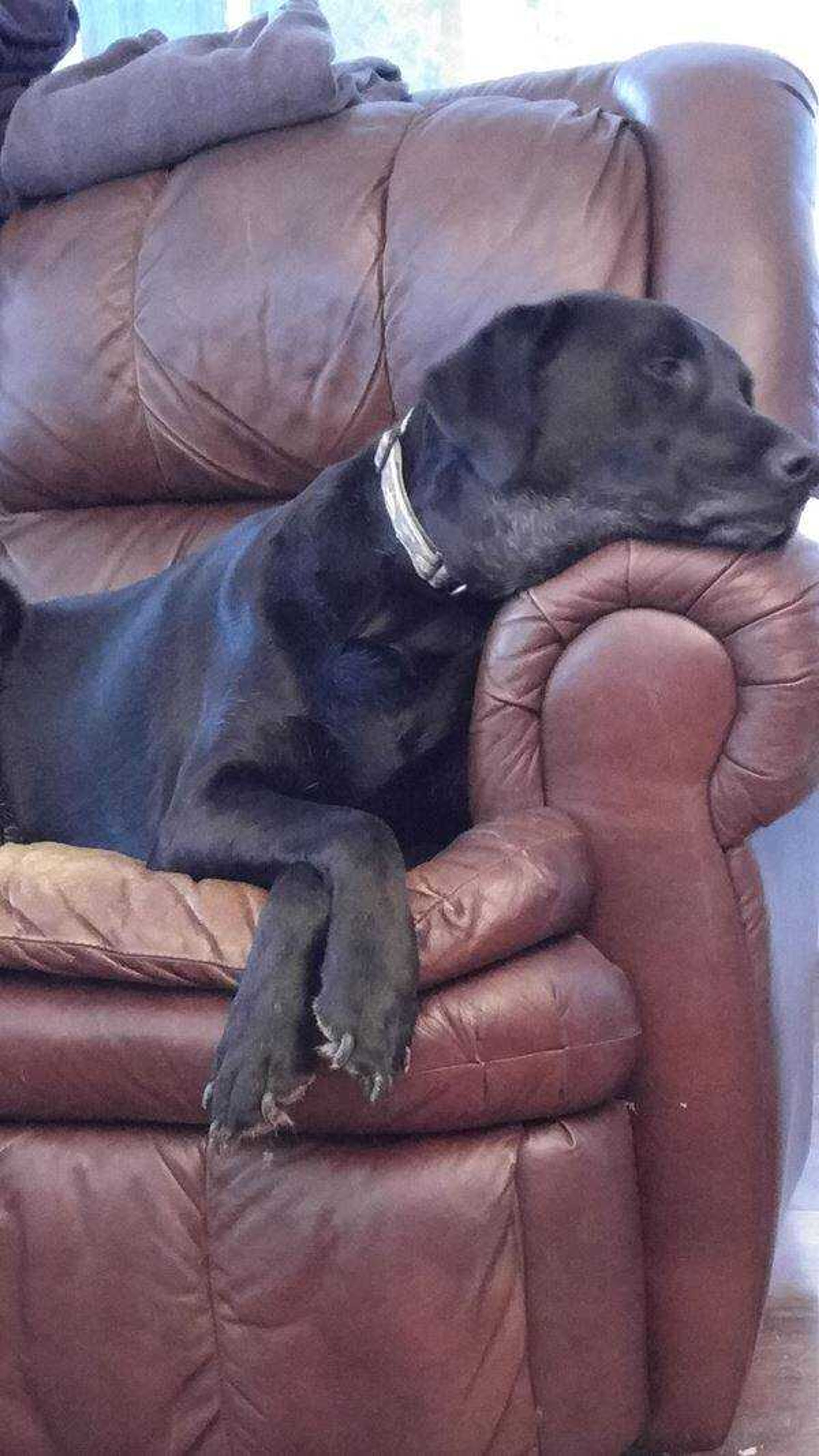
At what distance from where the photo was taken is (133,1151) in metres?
1.30

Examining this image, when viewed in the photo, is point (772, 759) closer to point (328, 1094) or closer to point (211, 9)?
point (328, 1094)

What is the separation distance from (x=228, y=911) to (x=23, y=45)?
1.81 metres

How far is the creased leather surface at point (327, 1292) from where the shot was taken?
123 cm

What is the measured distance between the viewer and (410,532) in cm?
147

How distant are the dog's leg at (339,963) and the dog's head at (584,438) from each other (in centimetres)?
33

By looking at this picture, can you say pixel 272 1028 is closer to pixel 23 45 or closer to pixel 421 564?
pixel 421 564

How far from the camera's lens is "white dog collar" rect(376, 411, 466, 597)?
4.81 feet

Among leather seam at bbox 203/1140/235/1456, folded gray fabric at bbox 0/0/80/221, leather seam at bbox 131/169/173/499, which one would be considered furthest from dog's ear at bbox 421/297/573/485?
folded gray fabric at bbox 0/0/80/221

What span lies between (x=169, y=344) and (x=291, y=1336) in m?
1.49

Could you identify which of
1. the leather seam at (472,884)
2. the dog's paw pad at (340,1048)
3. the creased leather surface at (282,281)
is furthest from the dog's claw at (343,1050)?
the creased leather surface at (282,281)

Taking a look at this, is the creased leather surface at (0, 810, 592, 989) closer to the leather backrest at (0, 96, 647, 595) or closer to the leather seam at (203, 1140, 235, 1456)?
the leather seam at (203, 1140, 235, 1456)

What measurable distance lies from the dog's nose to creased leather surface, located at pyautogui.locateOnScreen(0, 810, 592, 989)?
1.18ft

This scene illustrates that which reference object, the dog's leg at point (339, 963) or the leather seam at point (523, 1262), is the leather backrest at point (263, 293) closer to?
the dog's leg at point (339, 963)

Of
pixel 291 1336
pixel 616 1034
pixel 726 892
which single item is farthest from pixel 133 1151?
pixel 726 892
